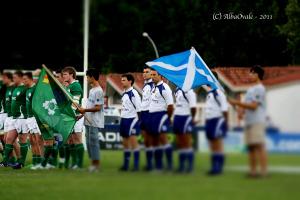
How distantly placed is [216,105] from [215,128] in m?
0.29

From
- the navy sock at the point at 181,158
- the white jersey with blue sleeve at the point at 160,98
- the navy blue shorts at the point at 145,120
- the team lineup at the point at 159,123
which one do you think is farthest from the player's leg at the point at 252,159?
the white jersey with blue sleeve at the point at 160,98

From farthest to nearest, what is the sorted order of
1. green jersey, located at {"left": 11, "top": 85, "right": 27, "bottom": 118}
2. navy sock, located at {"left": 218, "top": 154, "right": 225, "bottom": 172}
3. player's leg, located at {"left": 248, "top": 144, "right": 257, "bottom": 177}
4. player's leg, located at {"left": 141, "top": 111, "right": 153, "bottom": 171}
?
1. green jersey, located at {"left": 11, "top": 85, "right": 27, "bottom": 118}
2. player's leg, located at {"left": 141, "top": 111, "right": 153, "bottom": 171}
3. navy sock, located at {"left": 218, "top": 154, "right": 225, "bottom": 172}
4. player's leg, located at {"left": 248, "top": 144, "right": 257, "bottom": 177}

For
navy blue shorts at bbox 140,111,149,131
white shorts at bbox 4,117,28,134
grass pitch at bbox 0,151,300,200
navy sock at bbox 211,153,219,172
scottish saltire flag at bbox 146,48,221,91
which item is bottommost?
grass pitch at bbox 0,151,300,200

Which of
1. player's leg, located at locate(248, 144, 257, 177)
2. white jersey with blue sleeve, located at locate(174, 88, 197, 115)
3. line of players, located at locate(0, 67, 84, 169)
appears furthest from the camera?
line of players, located at locate(0, 67, 84, 169)

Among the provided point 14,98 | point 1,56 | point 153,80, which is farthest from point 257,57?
point 1,56

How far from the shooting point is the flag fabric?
845 centimetres

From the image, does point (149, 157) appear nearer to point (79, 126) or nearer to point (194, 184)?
point (194, 184)

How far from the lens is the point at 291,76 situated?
570 cm

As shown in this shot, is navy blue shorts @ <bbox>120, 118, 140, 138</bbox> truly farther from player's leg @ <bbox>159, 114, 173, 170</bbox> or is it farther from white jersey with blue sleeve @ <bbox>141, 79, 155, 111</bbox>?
player's leg @ <bbox>159, 114, 173, 170</bbox>

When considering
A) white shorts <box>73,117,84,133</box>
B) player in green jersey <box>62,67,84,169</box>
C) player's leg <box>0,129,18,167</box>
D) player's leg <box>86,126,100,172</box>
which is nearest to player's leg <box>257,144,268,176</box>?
player's leg <box>86,126,100,172</box>

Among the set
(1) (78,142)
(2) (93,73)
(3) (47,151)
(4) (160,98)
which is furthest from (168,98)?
(3) (47,151)

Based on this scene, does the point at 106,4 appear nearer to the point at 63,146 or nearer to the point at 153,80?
the point at 153,80

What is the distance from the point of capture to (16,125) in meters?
17.1

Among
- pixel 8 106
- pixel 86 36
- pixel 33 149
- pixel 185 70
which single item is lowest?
pixel 33 149
